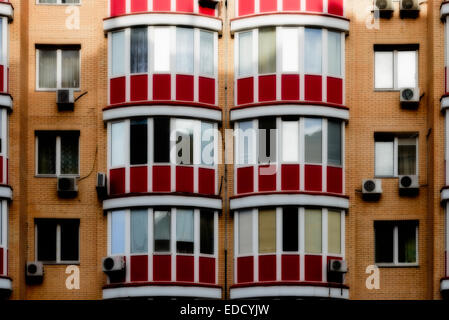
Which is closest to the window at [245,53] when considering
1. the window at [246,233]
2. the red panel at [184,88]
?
the red panel at [184,88]

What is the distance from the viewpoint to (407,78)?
47094 mm

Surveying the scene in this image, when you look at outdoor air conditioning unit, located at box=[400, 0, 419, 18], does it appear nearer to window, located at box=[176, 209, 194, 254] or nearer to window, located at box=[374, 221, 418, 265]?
window, located at box=[374, 221, 418, 265]

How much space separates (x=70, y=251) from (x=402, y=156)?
10459 mm

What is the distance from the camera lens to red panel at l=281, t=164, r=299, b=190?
4544 centimetres

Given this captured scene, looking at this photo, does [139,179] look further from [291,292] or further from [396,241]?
[396,241]

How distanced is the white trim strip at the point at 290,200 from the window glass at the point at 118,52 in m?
5.46

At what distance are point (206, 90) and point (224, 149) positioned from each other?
1862 mm

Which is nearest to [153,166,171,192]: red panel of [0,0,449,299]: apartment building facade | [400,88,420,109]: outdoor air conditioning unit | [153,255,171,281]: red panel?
[0,0,449,299]: apartment building facade

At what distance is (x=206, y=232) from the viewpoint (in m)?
45.9

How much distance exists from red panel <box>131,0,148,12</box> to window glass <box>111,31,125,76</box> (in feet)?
2.68

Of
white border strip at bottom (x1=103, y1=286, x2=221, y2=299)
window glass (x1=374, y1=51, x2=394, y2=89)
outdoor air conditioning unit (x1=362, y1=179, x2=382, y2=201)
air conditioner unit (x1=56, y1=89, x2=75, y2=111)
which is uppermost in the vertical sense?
window glass (x1=374, y1=51, x2=394, y2=89)
